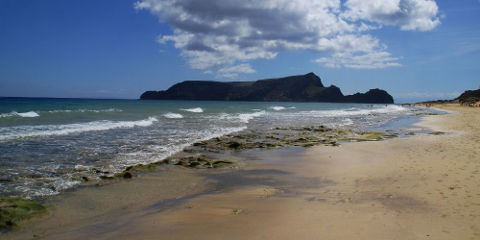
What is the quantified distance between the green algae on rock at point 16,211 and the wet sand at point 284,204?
28cm

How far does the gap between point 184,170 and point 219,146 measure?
4427 mm

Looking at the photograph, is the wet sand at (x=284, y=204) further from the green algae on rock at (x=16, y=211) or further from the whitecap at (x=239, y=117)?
the whitecap at (x=239, y=117)

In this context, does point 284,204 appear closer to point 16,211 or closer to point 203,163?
point 203,163

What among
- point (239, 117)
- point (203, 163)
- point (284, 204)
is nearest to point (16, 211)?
point (284, 204)

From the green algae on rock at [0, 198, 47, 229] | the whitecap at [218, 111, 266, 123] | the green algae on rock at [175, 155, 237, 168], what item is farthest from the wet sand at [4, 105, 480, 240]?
the whitecap at [218, 111, 266, 123]

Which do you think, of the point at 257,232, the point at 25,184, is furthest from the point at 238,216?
the point at 25,184

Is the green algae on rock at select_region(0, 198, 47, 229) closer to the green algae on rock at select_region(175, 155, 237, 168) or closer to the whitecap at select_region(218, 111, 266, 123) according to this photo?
the green algae on rock at select_region(175, 155, 237, 168)

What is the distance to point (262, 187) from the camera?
714 cm

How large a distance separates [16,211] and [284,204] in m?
4.95

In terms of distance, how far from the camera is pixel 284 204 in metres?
5.71

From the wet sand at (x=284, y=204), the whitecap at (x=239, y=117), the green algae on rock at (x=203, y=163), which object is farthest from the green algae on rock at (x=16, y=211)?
the whitecap at (x=239, y=117)

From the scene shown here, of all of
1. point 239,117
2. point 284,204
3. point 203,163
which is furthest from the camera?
point 239,117

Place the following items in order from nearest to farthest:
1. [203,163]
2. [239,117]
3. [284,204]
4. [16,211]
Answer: [16,211] < [284,204] < [203,163] < [239,117]

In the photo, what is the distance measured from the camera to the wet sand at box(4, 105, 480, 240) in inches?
174
